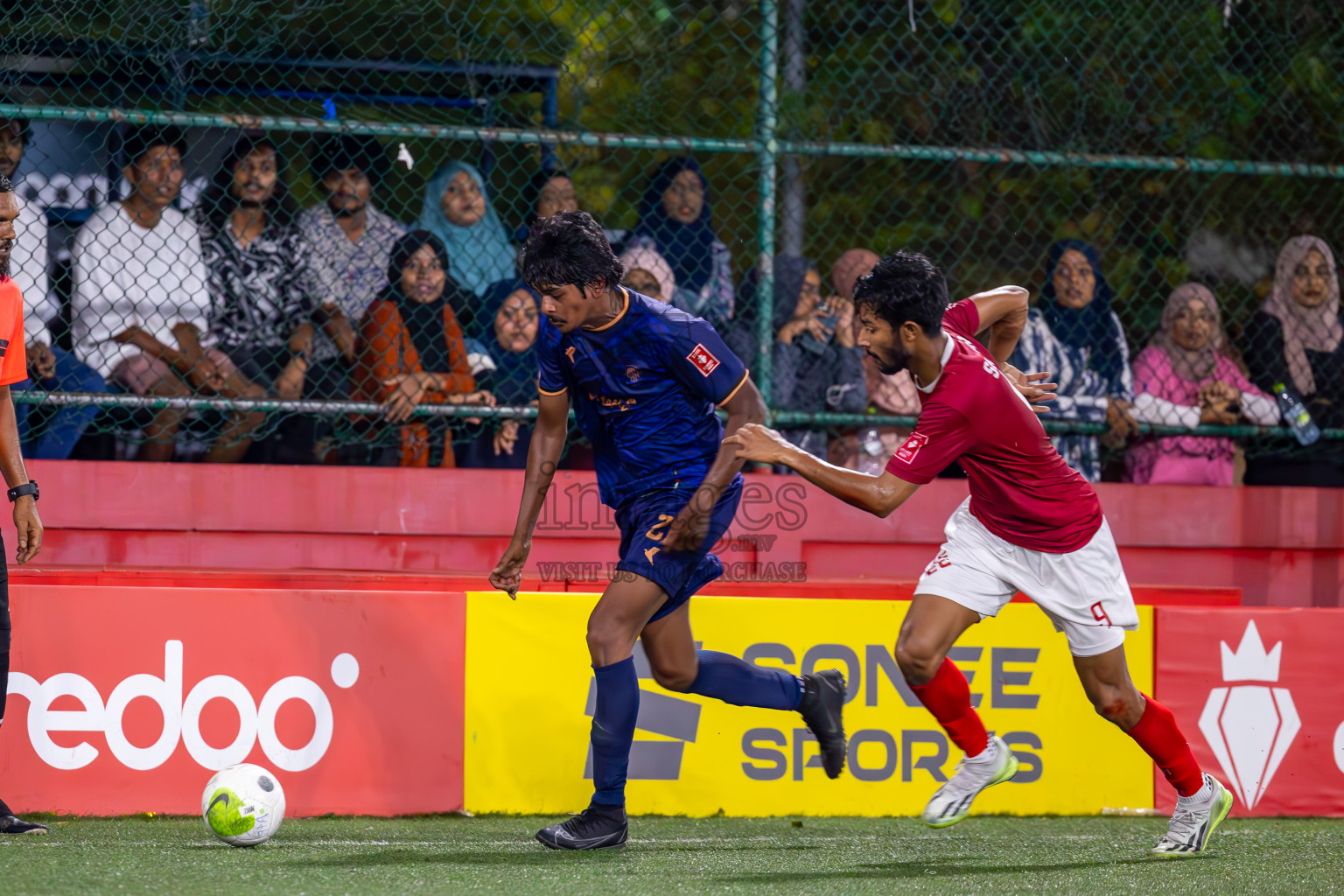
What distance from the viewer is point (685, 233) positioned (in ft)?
21.6

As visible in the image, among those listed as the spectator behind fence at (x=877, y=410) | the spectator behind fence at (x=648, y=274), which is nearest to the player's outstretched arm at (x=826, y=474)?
the spectator behind fence at (x=877, y=410)

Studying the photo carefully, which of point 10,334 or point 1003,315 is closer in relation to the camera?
point 10,334

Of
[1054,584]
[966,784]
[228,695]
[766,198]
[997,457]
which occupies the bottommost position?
[966,784]

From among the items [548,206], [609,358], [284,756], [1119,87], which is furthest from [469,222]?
[1119,87]

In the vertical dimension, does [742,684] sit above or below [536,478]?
below

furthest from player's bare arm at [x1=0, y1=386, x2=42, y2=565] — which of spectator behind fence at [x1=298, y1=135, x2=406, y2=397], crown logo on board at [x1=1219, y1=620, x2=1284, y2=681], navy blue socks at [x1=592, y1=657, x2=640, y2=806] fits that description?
crown logo on board at [x1=1219, y1=620, x2=1284, y2=681]

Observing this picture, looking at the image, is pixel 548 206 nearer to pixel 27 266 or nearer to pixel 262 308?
pixel 262 308

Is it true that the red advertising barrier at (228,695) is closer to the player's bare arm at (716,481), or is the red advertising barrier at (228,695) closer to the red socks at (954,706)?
the player's bare arm at (716,481)

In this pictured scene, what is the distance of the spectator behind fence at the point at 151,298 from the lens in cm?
586

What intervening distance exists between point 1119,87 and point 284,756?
16.7 ft

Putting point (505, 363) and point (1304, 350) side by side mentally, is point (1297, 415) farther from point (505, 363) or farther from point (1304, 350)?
point (505, 363)

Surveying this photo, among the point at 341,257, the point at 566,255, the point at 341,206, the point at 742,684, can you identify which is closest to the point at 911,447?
the point at 742,684

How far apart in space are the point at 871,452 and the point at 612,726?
2.47m

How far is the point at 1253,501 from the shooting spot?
21.6 feet
